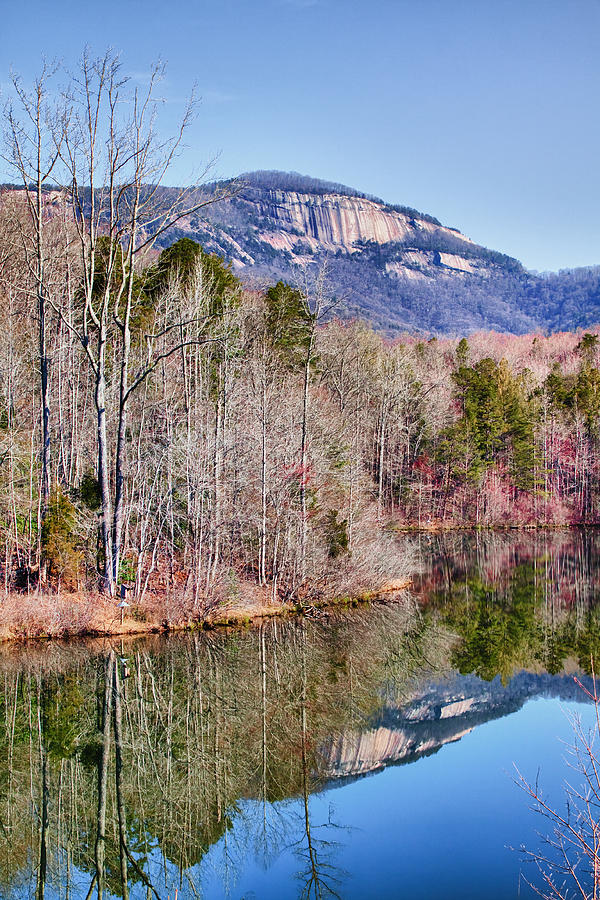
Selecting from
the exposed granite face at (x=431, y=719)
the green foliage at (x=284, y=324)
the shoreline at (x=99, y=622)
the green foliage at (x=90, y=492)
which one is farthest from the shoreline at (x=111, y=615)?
the green foliage at (x=284, y=324)

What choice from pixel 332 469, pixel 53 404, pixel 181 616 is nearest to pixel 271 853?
pixel 181 616

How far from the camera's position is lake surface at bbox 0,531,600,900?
27.7 ft

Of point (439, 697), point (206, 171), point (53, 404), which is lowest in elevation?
point (439, 697)

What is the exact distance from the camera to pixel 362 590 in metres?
25.9

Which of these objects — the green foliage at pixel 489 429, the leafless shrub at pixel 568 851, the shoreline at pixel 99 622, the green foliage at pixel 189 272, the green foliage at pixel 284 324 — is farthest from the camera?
the green foliage at pixel 489 429

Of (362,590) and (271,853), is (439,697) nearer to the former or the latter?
Answer: (271,853)

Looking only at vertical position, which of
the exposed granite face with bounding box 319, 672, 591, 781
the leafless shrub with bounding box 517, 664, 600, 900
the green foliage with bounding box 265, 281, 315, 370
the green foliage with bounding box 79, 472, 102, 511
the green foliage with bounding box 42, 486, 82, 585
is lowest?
the exposed granite face with bounding box 319, 672, 591, 781

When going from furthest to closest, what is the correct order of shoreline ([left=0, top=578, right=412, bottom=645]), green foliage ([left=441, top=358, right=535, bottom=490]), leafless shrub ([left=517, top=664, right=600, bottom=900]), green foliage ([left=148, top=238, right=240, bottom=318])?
green foliage ([left=441, top=358, right=535, bottom=490])
green foliage ([left=148, top=238, right=240, bottom=318])
shoreline ([left=0, top=578, right=412, bottom=645])
leafless shrub ([left=517, top=664, right=600, bottom=900])

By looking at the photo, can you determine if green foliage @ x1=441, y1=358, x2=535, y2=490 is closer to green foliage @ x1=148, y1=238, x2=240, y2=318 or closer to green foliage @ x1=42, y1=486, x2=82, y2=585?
green foliage @ x1=148, y1=238, x2=240, y2=318

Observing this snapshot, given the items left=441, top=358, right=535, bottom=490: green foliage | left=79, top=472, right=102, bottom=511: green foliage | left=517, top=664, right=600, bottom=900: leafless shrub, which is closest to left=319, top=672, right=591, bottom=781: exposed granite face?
left=517, top=664, right=600, bottom=900: leafless shrub

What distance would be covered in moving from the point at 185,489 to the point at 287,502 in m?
3.66

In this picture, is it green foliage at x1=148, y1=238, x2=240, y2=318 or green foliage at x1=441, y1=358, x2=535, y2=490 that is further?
green foliage at x1=441, y1=358, x2=535, y2=490

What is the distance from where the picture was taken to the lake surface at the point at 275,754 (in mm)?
8453

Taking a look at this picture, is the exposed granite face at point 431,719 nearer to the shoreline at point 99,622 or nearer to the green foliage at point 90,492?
the shoreline at point 99,622
